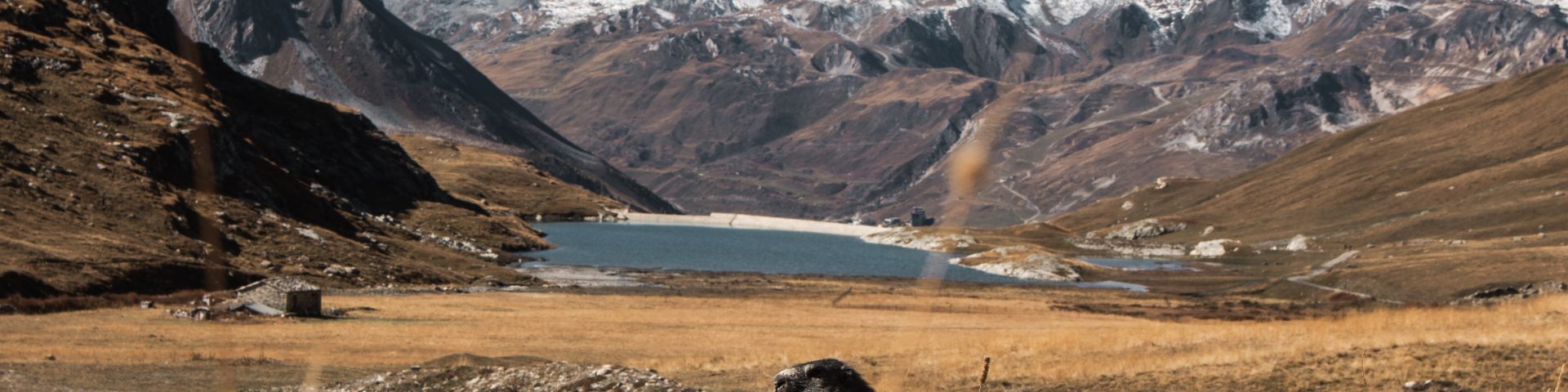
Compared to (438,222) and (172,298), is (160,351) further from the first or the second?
(438,222)

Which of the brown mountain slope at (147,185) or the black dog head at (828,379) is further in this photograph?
the brown mountain slope at (147,185)

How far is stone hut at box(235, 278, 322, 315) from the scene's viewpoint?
7700 centimetres

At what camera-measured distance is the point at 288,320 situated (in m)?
73.3

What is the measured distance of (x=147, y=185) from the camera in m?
113

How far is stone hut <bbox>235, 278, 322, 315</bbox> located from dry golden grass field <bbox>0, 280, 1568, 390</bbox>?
2909mm

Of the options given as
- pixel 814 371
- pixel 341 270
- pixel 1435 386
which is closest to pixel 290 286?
pixel 341 270

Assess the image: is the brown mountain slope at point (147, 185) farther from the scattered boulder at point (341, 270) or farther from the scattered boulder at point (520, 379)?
the scattered boulder at point (520, 379)

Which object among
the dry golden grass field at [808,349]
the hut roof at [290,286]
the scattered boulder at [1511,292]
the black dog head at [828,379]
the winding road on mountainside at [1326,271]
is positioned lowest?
the winding road on mountainside at [1326,271]

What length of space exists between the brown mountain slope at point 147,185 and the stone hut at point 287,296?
1004 cm

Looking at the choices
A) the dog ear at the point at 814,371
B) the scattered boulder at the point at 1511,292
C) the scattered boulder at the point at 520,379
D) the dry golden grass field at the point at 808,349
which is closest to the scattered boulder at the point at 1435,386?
the dry golden grass field at the point at 808,349

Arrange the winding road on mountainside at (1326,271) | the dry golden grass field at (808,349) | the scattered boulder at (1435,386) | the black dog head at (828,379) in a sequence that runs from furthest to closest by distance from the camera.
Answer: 1. the winding road on mountainside at (1326,271)
2. the dry golden grass field at (808,349)
3. the scattered boulder at (1435,386)
4. the black dog head at (828,379)

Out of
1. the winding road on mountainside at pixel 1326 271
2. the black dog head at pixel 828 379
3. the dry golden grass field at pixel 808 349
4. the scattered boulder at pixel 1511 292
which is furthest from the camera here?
the winding road on mountainside at pixel 1326 271

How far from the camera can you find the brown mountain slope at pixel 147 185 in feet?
303

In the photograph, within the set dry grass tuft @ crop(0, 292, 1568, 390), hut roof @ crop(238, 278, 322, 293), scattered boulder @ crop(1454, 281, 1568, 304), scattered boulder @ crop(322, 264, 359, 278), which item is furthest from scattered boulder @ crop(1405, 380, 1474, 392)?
scattered boulder @ crop(322, 264, 359, 278)
